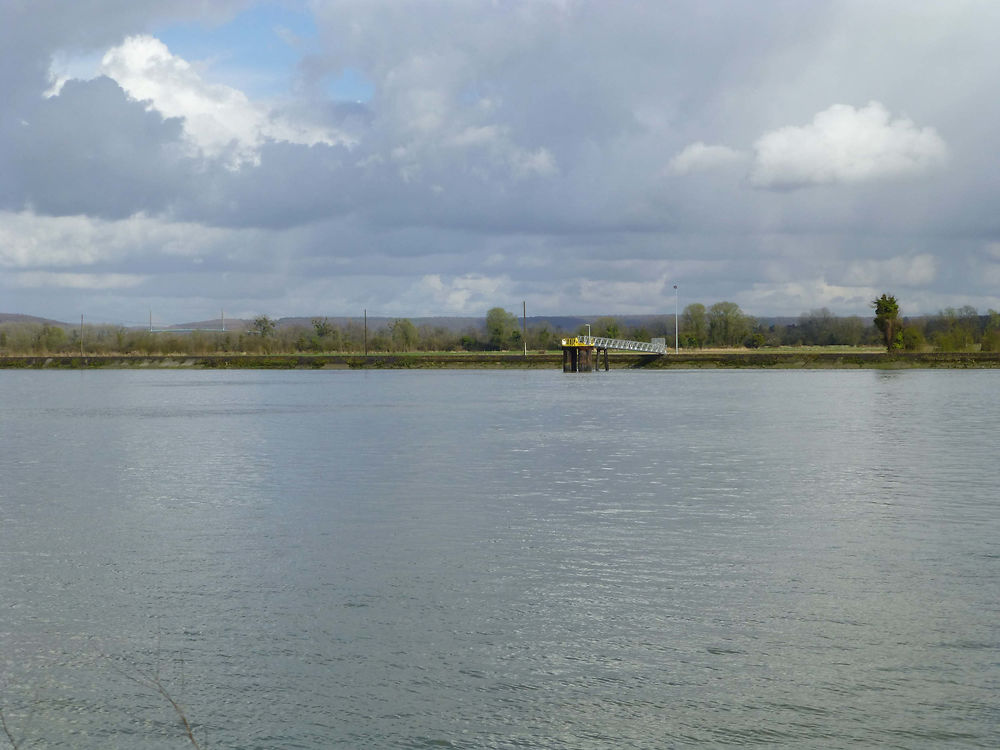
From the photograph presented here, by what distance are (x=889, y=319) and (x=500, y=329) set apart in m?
78.7

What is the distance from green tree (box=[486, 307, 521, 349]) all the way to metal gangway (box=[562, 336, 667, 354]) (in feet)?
197

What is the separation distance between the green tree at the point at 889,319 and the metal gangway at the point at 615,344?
26.5m

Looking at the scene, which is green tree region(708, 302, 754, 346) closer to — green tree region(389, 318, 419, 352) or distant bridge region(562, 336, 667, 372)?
green tree region(389, 318, 419, 352)

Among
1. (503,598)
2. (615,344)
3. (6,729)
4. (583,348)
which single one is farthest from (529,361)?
(6,729)

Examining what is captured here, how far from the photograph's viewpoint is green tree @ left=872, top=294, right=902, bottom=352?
411ft

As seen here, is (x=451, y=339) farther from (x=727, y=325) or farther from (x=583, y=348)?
(x=583, y=348)

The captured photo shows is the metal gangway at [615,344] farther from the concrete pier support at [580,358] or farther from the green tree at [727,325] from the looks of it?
the green tree at [727,325]

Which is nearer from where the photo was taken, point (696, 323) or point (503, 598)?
point (503, 598)

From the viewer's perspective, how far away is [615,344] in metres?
115

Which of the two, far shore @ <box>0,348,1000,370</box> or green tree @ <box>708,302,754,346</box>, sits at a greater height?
green tree @ <box>708,302,754,346</box>

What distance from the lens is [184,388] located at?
83.9 metres

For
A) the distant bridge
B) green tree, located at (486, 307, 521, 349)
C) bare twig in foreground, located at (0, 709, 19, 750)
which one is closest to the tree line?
green tree, located at (486, 307, 521, 349)

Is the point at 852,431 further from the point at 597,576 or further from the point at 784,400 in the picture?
the point at 597,576

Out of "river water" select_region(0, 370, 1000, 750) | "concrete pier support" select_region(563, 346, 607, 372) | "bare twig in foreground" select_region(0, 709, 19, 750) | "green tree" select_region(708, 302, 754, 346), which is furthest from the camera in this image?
"green tree" select_region(708, 302, 754, 346)
